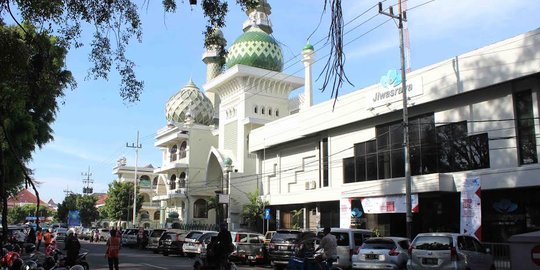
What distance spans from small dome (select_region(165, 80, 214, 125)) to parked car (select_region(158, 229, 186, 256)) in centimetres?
3086

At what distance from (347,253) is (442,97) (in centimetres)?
1126

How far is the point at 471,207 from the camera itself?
76.1ft

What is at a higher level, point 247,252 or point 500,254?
point 500,254

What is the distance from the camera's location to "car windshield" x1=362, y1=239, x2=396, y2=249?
17.8 meters

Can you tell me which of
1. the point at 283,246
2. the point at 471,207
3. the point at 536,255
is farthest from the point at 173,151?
the point at 536,255

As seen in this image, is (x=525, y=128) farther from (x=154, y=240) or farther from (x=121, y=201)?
(x=121, y=201)

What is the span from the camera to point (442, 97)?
26844mm

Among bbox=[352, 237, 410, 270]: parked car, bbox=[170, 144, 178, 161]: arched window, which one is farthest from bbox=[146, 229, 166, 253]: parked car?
bbox=[170, 144, 178, 161]: arched window

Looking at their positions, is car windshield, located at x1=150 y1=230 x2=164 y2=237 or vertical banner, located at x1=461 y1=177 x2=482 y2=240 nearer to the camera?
vertical banner, located at x1=461 y1=177 x2=482 y2=240

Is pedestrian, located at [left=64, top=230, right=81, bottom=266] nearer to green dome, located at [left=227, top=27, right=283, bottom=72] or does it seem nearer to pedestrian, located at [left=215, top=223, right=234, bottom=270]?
pedestrian, located at [left=215, top=223, right=234, bottom=270]

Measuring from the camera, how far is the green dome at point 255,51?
52.1 metres

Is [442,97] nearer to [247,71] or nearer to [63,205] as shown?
[247,71]

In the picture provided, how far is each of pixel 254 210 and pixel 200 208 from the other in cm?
1609

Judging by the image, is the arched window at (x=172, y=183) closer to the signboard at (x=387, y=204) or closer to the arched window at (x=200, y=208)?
the arched window at (x=200, y=208)
